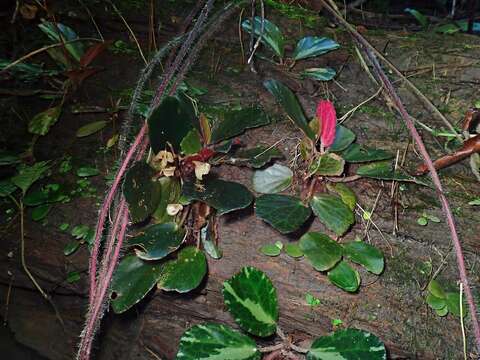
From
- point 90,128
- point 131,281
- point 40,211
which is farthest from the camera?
point 90,128

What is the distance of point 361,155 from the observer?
0.90 meters

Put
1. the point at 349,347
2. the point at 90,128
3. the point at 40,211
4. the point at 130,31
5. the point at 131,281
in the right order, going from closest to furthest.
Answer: the point at 349,347 < the point at 131,281 < the point at 40,211 < the point at 90,128 < the point at 130,31

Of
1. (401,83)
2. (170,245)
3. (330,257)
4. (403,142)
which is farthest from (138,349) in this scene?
(401,83)

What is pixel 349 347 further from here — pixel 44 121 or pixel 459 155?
pixel 44 121

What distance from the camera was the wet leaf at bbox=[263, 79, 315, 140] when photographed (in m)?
0.85

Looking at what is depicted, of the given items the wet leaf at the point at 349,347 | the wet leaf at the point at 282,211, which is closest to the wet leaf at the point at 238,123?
the wet leaf at the point at 282,211

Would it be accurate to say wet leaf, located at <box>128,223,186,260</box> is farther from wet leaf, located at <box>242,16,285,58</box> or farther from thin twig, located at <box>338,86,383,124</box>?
wet leaf, located at <box>242,16,285,58</box>

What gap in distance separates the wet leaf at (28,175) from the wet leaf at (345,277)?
706 millimetres

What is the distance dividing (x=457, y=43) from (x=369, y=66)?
0.31 meters

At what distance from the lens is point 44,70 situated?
1226 mm

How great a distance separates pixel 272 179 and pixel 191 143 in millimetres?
191

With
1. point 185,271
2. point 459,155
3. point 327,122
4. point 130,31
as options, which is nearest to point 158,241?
point 185,271

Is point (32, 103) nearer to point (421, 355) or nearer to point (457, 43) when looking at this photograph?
point (421, 355)

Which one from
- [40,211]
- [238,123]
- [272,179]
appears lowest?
[40,211]
